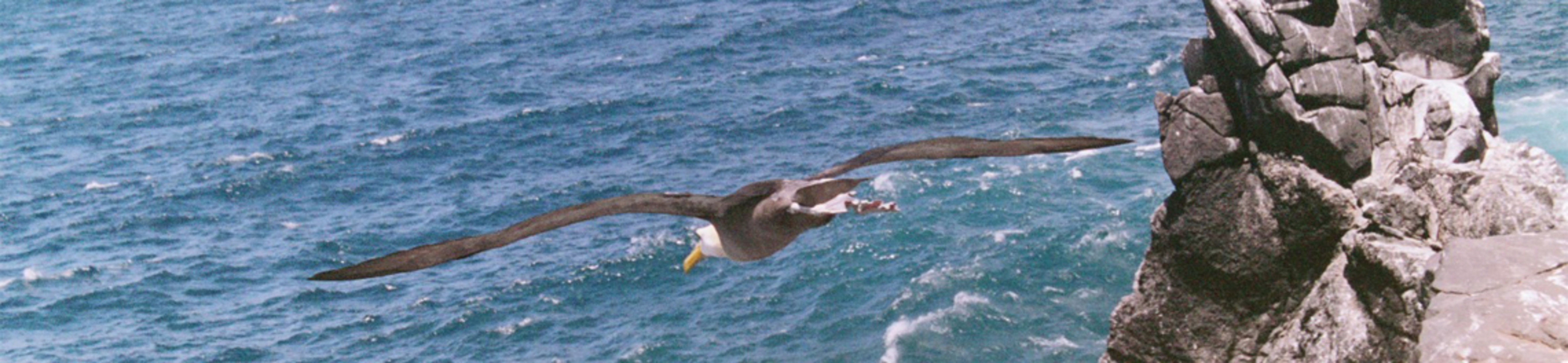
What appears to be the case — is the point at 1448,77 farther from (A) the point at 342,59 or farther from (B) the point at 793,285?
(A) the point at 342,59

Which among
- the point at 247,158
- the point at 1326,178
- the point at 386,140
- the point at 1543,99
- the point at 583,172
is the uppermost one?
the point at 1326,178

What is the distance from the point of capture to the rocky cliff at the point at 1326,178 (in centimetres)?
2294

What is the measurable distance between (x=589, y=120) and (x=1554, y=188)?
158ft

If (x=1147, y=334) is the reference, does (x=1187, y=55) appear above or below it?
above

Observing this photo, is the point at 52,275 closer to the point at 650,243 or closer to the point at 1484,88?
the point at 650,243

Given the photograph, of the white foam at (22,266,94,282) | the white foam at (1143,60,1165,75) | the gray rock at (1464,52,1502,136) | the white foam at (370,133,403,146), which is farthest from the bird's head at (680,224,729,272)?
the white foam at (370,133,403,146)

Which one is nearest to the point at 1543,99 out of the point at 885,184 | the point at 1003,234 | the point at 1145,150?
the point at 1145,150

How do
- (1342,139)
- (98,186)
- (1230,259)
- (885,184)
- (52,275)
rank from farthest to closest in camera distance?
(98,186) < (52,275) < (885,184) < (1230,259) < (1342,139)

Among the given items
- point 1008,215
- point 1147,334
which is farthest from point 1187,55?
point 1008,215

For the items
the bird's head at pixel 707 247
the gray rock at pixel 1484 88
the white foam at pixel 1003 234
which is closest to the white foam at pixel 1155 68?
the white foam at pixel 1003 234

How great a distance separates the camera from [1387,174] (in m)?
25.0

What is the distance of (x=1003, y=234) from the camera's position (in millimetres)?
46938

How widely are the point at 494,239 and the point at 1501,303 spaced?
39.2 feet

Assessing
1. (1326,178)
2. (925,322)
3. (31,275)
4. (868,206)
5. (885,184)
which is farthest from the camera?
(31,275)
